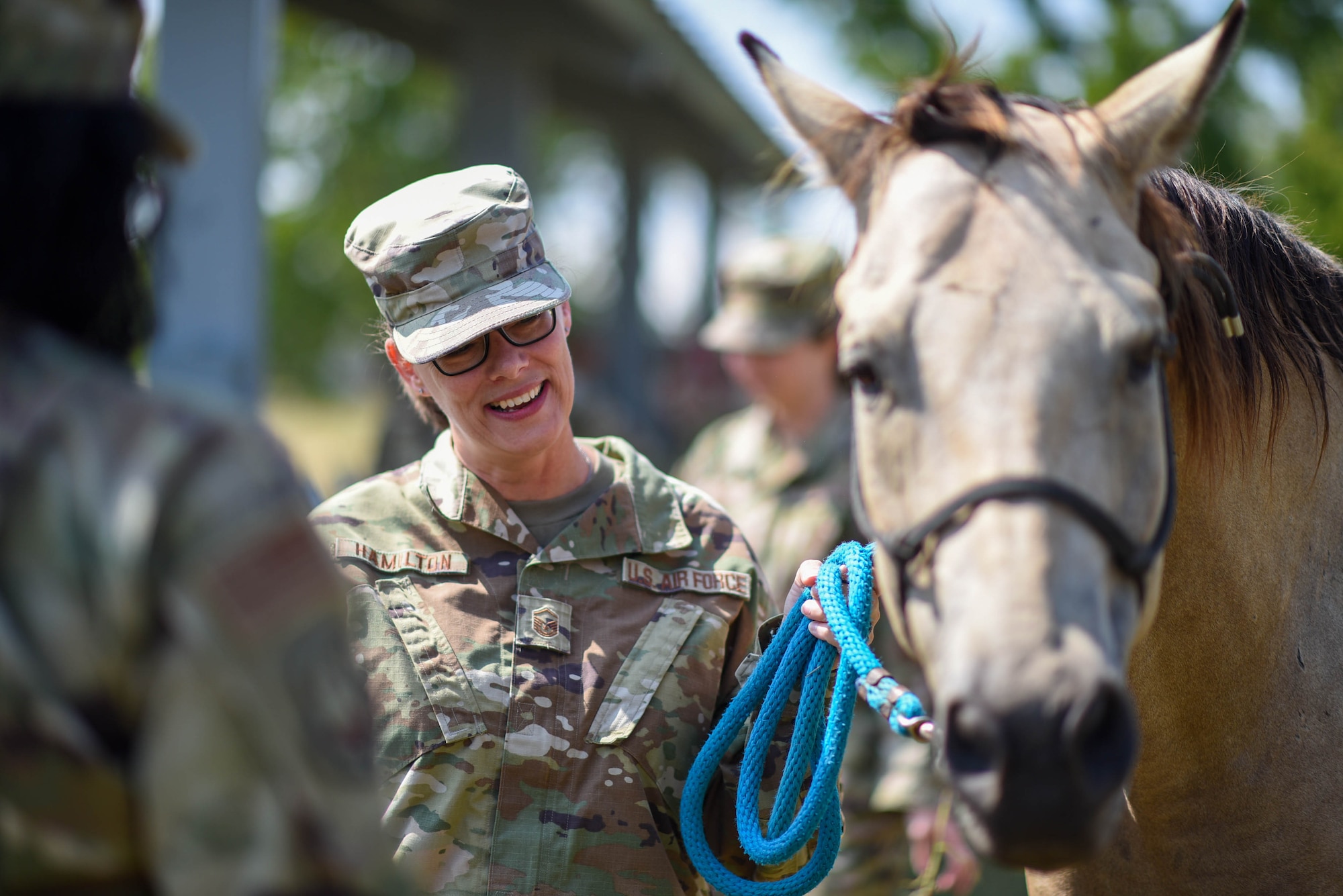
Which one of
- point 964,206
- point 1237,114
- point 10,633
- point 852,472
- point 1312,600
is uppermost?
point 10,633

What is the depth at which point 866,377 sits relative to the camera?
5.19 ft

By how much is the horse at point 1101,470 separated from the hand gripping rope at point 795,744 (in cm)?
37

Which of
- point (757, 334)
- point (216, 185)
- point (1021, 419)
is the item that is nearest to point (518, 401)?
point (1021, 419)

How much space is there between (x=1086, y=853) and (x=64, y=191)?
1.33 m

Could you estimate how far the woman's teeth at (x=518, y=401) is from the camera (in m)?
2.21

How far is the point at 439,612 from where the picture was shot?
6.94 ft

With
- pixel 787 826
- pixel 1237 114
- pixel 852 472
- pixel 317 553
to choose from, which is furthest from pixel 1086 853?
pixel 1237 114

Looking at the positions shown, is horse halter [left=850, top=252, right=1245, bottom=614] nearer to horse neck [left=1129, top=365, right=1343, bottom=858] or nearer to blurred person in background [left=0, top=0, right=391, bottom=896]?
horse neck [left=1129, top=365, right=1343, bottom=858]

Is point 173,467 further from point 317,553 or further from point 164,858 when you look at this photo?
point 164,858

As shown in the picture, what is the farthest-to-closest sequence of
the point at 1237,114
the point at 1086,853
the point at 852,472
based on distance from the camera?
the point at 1237,114 → the point at 852,472 → the point at 1086,853

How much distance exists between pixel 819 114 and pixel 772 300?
3.33m

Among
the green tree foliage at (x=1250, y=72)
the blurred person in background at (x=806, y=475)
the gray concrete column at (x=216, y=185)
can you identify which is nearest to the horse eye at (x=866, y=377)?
the blurred person in background at (x=806, y=475)

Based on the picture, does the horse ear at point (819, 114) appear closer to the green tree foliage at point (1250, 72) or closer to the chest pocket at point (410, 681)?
the chest pocket at point (410, 681)

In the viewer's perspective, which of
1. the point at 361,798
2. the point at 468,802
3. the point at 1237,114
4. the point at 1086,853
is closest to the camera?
the point at 361,798
